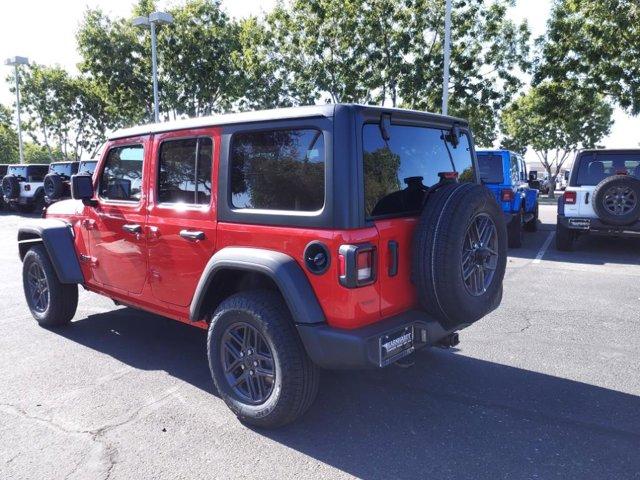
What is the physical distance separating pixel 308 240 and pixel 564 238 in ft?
26.4

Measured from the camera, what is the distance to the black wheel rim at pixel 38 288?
491 centimetres

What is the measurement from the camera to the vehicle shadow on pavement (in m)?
2.61

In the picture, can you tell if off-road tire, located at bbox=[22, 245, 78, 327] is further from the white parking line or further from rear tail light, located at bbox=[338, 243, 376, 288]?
the white parking line


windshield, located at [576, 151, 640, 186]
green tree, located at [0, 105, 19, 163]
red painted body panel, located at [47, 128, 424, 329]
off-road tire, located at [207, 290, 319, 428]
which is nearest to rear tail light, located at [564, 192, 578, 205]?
windshield, located at [576, 151, 640, 186]

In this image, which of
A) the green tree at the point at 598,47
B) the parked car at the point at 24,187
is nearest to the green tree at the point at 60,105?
the parked car at the point at 24,187

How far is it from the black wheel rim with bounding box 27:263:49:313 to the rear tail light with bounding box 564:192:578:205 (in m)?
8.23

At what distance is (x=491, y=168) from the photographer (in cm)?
933

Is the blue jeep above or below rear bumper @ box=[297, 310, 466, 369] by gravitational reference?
above

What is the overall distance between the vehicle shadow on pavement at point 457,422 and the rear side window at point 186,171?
1.39m

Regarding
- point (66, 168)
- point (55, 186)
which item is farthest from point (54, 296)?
point (66, 168)

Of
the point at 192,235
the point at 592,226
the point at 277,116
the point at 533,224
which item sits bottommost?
the point at 533,224

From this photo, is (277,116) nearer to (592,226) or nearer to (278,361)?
(278,361)

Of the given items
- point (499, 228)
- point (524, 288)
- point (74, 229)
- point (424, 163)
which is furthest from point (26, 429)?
point (524, 288)

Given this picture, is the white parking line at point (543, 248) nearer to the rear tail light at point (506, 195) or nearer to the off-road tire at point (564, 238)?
the off-road tire at point (564, 238)
